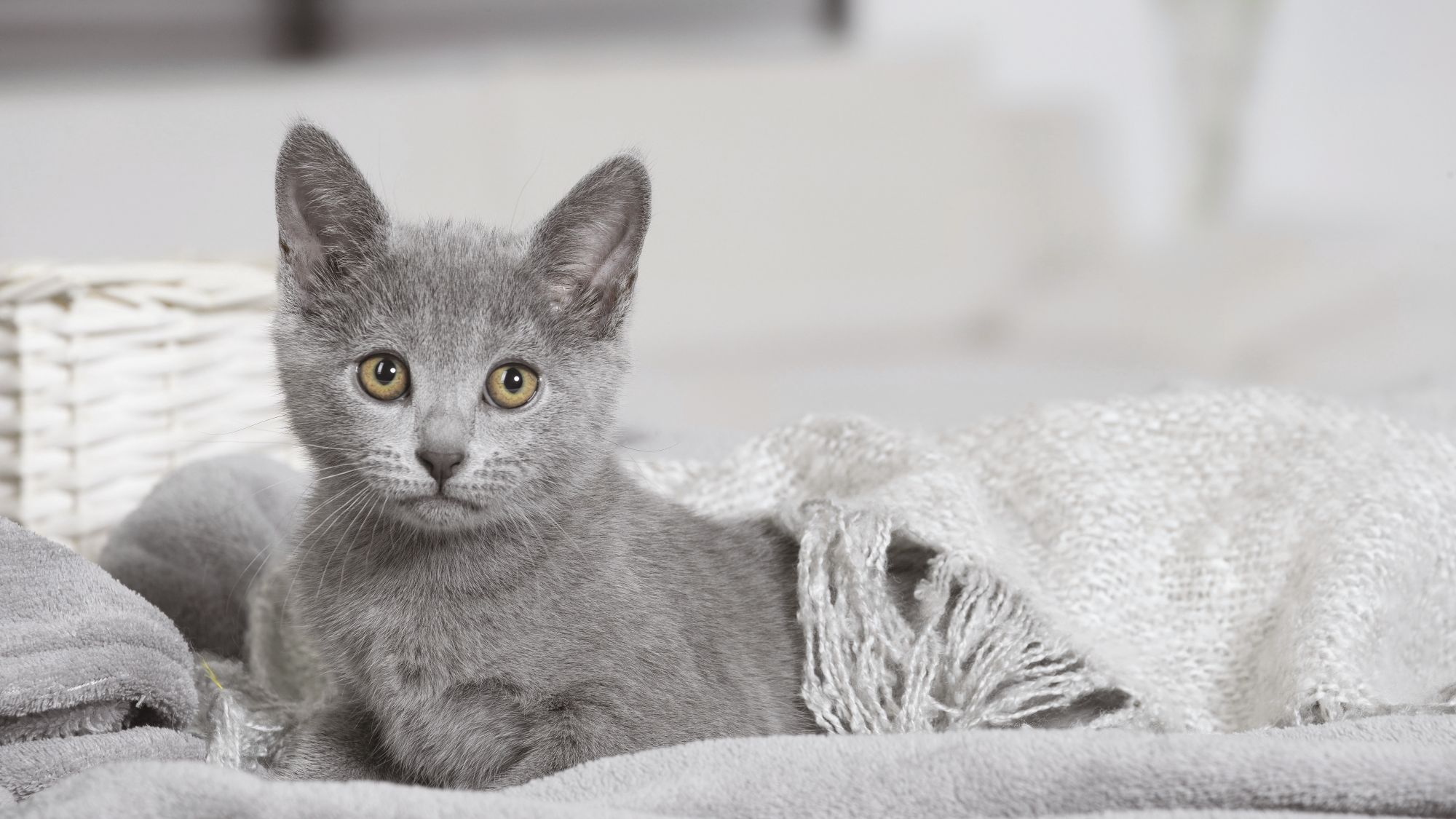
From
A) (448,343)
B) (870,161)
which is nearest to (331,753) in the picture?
(448,343)

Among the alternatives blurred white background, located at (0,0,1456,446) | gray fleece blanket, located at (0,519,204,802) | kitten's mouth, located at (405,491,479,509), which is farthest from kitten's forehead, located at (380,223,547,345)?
blurred white background, located at (0,0,1456,446)

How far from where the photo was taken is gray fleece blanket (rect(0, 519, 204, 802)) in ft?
3.05

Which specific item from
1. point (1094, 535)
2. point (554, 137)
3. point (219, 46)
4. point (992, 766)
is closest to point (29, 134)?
point (219, 46)

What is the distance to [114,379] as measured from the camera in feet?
4.66

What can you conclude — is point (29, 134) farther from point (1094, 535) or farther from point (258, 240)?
point (1094, 535)

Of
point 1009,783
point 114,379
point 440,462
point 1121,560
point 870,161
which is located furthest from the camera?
point 870,161

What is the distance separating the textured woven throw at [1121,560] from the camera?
1.08 metres

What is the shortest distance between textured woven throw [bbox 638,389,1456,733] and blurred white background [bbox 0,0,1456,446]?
3.92 ft

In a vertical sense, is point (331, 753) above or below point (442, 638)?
below

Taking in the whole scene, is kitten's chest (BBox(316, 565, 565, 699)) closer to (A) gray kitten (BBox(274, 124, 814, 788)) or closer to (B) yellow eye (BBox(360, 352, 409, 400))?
(A) gray kitten (BBox(274, 124, 814, 788))

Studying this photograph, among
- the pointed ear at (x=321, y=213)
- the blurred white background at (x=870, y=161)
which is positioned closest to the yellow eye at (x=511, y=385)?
the pointed ear at (x=321, y=213)

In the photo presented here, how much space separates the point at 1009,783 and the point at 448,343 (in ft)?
1.71

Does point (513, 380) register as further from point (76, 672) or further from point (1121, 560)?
point (1121, 560)

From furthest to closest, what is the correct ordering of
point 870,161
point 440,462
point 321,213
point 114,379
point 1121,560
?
point 870,161, point 114,379, point 1121,560, point 321,213, point 440,462
